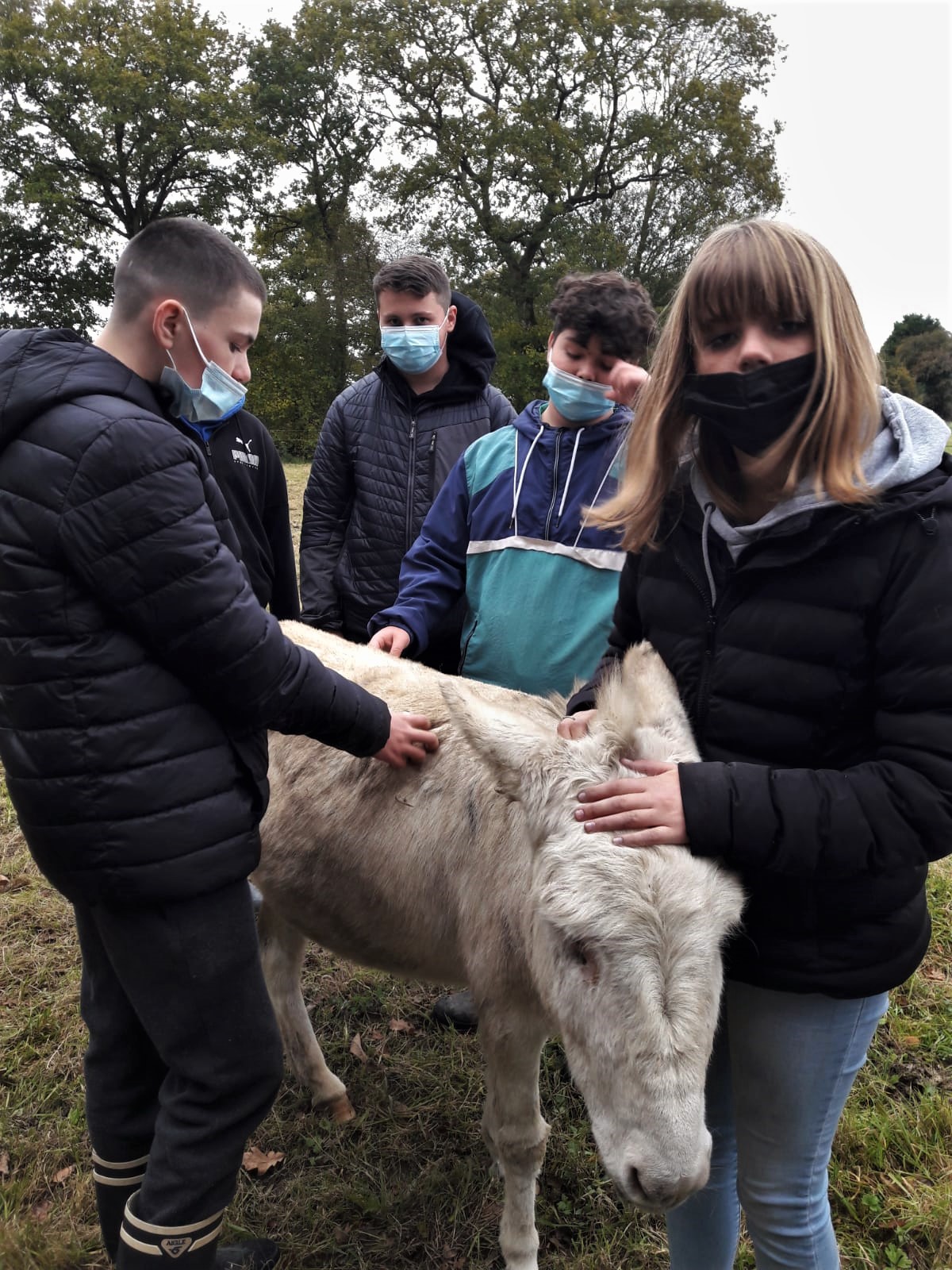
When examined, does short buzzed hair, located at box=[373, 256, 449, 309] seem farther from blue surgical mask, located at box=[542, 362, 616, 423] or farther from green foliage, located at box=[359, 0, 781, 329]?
green foliage, located at box=[359, 0, 781, 329]

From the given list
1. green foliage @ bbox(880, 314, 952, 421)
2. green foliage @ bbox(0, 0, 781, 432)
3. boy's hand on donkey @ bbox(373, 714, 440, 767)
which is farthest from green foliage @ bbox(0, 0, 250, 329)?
boy's hand on donkey @ bbox(373, 714, 440, 767)

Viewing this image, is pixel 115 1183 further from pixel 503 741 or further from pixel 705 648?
pixel 705 648

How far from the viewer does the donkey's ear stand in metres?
1.93

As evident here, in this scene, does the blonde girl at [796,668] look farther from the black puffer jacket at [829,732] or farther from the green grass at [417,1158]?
the green grass at [417,1158]

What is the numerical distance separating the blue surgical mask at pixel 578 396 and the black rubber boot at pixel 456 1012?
2.49 meters

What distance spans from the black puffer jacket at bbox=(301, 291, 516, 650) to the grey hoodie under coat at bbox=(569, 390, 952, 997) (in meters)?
2.18

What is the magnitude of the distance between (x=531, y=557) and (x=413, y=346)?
4.92 feet

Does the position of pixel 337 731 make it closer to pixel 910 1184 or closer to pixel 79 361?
pixel 79 361

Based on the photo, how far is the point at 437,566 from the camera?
304 cm

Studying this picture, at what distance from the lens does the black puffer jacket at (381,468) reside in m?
3.84

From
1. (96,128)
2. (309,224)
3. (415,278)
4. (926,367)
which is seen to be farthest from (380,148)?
(415,278)

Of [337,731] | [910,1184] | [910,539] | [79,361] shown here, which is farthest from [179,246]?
[910,1184]

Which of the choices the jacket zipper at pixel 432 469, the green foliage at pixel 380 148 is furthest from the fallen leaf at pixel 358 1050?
the green foliage at pixel 380 148

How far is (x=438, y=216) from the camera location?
1041 inches
